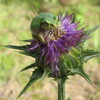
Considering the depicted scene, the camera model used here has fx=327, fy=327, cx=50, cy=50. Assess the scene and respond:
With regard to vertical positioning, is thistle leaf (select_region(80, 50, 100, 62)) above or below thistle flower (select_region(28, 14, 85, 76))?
below

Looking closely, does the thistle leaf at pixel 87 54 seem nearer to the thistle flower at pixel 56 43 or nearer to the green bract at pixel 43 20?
the thistle flower at pixel 56 43

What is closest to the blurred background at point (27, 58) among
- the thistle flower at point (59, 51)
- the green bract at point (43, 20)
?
the thistle flower at point (59, 51)

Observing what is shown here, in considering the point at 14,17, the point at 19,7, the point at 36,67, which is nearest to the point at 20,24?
the point at 14,17

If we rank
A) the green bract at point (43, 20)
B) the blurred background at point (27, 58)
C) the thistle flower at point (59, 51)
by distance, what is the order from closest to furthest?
the green bract at point (43, 20) → the thistle flower at point (59, 51) → the blurred background at point (27, 58)

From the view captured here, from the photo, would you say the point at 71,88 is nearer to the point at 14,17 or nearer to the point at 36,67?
the point at 14,17

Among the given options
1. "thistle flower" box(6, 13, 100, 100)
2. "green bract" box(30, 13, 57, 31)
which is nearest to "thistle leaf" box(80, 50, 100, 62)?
"thistle flower" box(6, 13, 100, 100)

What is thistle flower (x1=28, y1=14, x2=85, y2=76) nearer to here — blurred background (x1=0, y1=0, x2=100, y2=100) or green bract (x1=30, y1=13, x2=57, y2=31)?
green bract (x1=30, y1=13, x2=57, y2=31)

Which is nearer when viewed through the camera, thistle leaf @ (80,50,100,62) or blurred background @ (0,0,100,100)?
thistle leaf @ (80,50,100,62)
